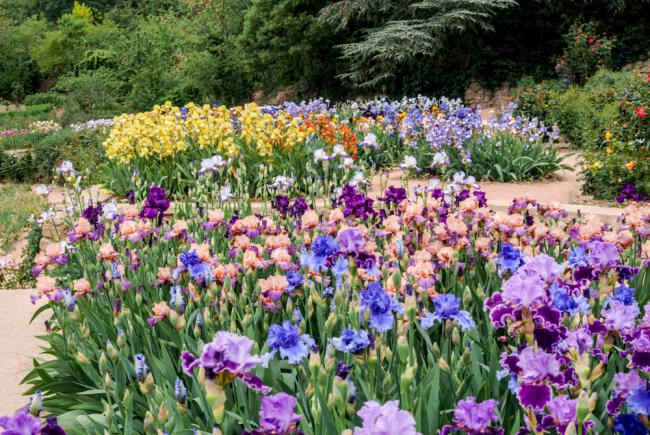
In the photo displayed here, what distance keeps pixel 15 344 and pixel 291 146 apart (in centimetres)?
359

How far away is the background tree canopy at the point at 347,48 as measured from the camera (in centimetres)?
1630

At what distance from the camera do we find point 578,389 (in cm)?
141

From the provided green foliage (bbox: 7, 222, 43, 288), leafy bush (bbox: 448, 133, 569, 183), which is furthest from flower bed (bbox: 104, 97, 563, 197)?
green foliage (bbox: 7, 222, 43, 288)

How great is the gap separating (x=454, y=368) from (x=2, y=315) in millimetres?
3196

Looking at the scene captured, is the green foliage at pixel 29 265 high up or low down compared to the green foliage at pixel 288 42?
down

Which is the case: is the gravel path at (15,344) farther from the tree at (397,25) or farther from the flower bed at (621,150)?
the tree at (397,25)

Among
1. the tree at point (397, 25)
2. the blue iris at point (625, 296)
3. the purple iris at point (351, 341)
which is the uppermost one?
the tree at point (397, 25)

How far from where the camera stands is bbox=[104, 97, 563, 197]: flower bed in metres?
6.07

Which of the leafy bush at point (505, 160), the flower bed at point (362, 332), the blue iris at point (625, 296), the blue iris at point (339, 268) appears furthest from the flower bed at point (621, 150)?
the blue iris at point (339, 268)

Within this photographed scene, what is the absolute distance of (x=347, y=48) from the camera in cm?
1752

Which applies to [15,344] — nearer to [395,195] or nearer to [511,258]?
[395,195]

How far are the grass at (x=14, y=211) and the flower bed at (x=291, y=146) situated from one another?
145 centimetres

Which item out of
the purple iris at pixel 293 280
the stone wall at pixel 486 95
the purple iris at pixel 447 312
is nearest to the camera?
the purple iris at pixel 447 312

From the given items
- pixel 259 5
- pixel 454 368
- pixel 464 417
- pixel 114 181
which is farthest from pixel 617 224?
pixel 259 5
